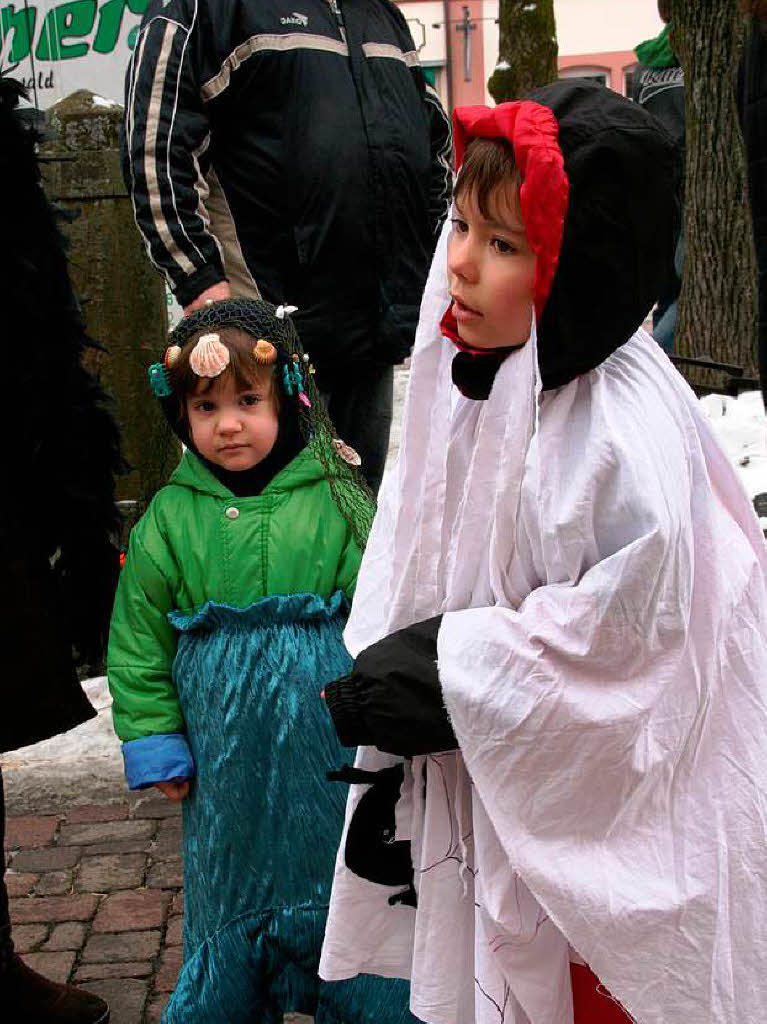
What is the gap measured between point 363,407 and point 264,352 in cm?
128

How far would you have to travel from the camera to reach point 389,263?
12.0 ft

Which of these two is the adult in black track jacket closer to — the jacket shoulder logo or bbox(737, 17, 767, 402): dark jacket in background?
the jacket shoulder logo

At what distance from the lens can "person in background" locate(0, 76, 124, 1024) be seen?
2600 mm

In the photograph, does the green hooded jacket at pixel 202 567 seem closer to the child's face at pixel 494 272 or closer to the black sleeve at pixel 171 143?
the child's face at pixel 494 272

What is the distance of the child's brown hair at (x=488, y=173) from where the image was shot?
5.85ft

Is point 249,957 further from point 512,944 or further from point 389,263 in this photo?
point 389,263

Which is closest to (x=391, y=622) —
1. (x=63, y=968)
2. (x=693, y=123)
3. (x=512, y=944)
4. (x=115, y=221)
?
(x=512, y=944)

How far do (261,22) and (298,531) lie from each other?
151 centimetres

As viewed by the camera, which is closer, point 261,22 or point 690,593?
point 690,593

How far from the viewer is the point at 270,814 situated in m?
2.49

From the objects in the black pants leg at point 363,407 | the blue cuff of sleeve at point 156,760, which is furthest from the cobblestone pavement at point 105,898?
the black pants leg at point 363,407

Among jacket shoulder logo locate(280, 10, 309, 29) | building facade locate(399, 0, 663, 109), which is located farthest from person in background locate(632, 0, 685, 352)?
building facade locate(399, 0, 663, 109)

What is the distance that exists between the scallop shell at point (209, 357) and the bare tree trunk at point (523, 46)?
6.97 meters

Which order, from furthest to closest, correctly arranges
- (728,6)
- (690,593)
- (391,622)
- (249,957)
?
(728,6) < (249,957) < (391,622) < (690,593)
